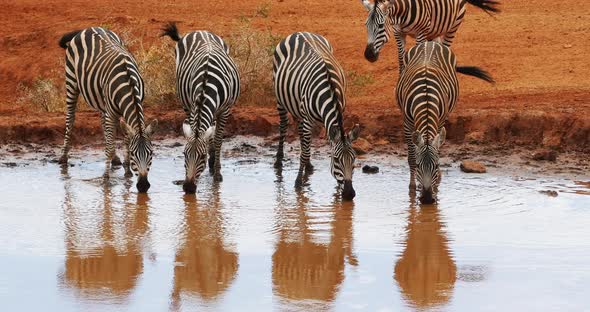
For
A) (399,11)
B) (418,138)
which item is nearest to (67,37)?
(399,11)

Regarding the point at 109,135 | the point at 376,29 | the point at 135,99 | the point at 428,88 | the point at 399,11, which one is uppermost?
the point at 399,11

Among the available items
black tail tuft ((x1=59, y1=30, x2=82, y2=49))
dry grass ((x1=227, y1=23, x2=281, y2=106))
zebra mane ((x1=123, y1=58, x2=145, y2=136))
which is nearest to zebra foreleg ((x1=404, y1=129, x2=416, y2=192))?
zebra mane ((x1=123, y1=58, x2=145, y2=136))

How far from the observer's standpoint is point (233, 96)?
467 inches

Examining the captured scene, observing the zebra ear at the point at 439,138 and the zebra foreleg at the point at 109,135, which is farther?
the zebra foreleg at the point at 109,135

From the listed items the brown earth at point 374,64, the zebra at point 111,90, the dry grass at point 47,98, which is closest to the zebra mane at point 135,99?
the zebra at point 111,90

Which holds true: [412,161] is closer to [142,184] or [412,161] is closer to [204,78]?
[204,78]

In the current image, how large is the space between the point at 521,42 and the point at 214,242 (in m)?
12.6

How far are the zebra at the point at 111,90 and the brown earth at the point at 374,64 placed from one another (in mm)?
1506

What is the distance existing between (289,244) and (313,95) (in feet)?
8.29

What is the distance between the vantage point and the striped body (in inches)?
390

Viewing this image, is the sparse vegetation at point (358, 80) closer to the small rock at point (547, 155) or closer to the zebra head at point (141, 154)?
the small rock at point (547, 155)

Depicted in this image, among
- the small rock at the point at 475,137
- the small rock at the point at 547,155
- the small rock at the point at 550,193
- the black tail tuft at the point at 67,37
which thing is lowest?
the small rock at the point at 550,193

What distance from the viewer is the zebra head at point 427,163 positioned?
9.83m

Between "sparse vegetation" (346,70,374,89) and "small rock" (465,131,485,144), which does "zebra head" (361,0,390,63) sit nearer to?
"small rock" (465,131,485,144)
